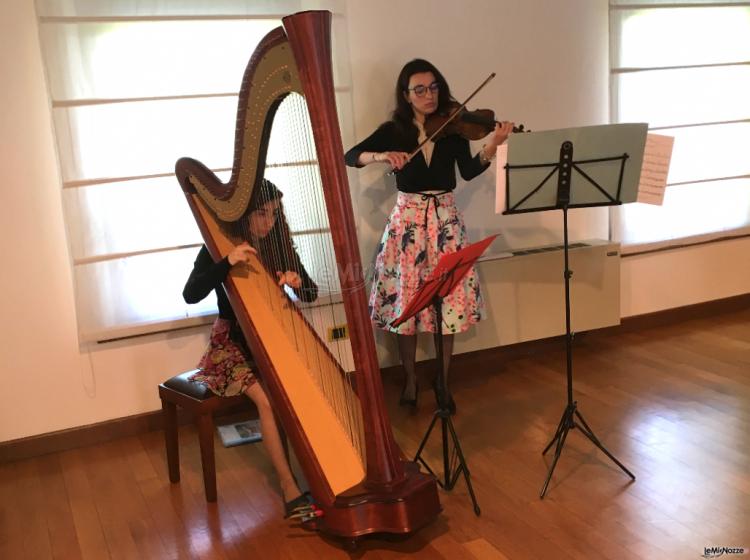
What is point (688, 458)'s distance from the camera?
283 centimetres

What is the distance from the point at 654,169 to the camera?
2.63 metres

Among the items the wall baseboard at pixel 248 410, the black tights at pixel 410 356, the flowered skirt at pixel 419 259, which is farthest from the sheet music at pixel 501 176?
the wall baseboard at pixel 248 410

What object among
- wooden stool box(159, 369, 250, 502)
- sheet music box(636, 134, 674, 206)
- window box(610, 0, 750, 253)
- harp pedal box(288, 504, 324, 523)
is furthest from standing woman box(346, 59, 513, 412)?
window box(610, 0, 750, 253)

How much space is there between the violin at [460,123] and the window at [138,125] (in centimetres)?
49

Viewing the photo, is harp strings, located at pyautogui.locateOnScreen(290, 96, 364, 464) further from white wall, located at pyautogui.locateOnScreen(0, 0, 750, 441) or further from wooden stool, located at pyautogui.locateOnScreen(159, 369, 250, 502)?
white wall, located at pyautogui.locateOnScreen(0, 0, 750, 441)

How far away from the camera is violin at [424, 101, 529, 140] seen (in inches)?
118

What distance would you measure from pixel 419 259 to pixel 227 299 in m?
0.87

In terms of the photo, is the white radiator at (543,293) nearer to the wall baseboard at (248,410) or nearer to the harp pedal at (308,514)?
the wall baseboard at (248,410)

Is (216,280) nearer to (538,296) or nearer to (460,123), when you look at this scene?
(460,123)

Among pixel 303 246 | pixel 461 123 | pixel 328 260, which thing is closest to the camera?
pixel 328 260

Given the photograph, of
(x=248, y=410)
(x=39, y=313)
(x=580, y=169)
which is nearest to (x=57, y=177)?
(x=39, y=313)

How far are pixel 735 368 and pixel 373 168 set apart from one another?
188 centimetres

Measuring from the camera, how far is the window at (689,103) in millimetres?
4047

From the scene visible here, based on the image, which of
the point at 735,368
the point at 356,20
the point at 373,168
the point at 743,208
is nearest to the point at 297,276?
the point at 373,168
